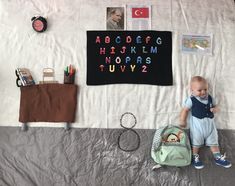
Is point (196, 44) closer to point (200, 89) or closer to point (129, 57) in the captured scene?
point (200, 89)

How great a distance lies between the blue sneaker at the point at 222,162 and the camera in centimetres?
154

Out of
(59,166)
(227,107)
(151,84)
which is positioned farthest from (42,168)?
(227,107)

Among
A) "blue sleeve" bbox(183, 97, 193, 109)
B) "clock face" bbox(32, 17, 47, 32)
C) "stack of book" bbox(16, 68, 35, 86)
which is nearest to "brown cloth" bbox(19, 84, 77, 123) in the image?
"stack of book" bbox(16, 68, 35, 86)

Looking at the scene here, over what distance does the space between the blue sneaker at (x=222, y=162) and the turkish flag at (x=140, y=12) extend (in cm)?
92

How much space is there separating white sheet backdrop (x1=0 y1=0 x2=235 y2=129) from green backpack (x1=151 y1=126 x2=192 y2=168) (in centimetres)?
8

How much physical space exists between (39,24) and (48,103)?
1.58 ft

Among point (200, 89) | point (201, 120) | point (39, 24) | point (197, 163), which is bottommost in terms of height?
point (197, 163)

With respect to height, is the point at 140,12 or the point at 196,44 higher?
the point at 140,12

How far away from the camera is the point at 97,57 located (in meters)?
1.69

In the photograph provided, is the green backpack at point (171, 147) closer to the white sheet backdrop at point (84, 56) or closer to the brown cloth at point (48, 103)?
the white sheet backdrop at point (84, 56)

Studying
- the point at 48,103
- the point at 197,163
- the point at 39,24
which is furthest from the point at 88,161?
the point at 39,24

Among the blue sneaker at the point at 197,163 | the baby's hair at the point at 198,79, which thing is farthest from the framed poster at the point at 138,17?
the blue sneaker at the point at 197,163

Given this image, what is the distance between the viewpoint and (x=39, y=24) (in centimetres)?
170

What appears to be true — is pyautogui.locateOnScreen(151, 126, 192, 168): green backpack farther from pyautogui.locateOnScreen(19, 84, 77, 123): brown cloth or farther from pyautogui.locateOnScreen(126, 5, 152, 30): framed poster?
pyautogui.locateOnScreen(126, 5, 152, 30): framed poster
